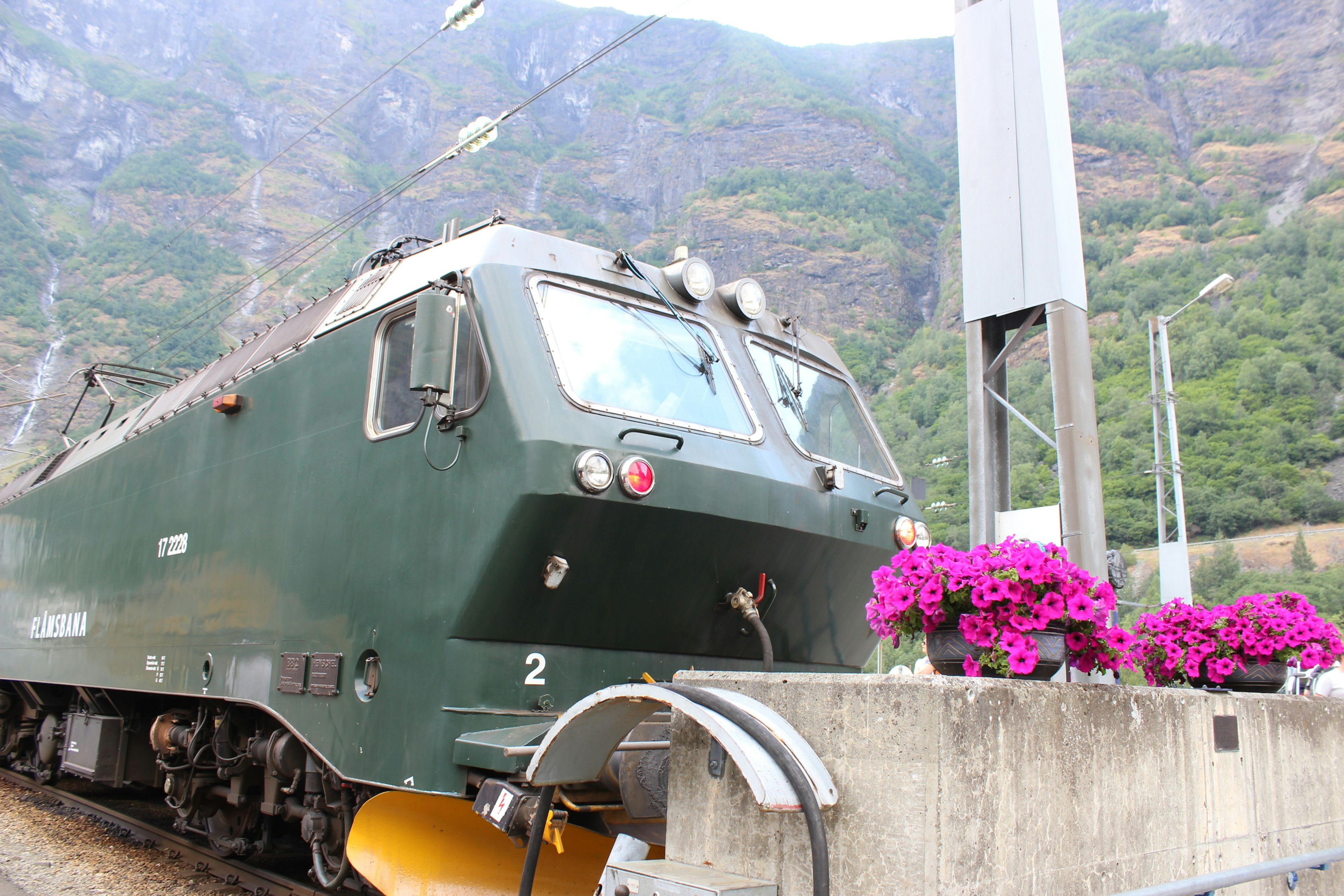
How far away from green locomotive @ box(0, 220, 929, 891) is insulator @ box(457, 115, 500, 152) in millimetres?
4210

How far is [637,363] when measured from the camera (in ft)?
15.1

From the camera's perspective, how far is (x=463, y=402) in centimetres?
420

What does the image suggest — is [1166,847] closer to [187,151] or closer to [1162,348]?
[1162,348]

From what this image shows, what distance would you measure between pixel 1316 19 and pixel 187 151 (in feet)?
362

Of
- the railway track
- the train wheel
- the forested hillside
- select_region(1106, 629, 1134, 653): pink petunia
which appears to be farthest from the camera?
the forested hillside

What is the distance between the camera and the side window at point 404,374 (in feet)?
13.8

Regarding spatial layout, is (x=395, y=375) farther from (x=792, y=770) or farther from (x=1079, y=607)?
(x=1079, y=607)

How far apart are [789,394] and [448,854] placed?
9.13 ft

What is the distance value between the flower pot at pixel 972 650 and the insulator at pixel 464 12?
7066 millimetres

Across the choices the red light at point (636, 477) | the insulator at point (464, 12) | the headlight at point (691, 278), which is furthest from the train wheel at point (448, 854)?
the insulator at point (464, 12)

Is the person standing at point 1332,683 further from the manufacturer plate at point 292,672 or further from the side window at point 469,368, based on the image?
the manufacturer plate at point 292,672

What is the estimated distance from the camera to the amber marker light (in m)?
4.01

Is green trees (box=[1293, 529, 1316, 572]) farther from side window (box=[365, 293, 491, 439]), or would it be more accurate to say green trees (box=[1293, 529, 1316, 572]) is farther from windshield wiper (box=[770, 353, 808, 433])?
side window (box=[365, 293, 491, 439])

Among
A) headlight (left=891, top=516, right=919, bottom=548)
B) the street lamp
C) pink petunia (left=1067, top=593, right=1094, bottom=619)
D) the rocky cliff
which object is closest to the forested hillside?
the rocky cliff
